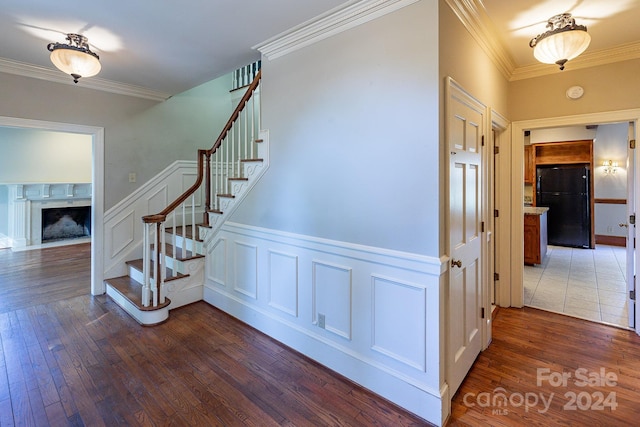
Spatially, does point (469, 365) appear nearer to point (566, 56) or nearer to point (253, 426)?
point (253, 426)

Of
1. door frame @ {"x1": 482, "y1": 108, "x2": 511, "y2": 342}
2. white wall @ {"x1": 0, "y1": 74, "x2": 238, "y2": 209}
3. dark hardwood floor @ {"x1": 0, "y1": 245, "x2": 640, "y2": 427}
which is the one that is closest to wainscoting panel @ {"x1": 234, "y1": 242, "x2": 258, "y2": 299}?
dark hardwood floor @ {"x1": 0, "y1": 245, "x2": 640, "y2": 427}

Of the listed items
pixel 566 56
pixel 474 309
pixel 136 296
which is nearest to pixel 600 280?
pixel 474 309

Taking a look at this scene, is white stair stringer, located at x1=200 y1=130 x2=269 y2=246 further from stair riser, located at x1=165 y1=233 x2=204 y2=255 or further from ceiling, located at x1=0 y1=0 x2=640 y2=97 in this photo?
ceiling, located at x1=0 y1=0 x2=640 y2=97

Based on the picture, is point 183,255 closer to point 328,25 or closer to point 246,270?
point 246,270

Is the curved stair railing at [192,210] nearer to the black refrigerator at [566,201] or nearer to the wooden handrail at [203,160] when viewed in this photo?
the wooden handrail at [203,160]

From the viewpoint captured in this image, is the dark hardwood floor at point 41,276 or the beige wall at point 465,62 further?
the dark hardwood floor at point 41,276

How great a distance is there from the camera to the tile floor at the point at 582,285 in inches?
130

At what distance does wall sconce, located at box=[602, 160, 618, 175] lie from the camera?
21.2ft

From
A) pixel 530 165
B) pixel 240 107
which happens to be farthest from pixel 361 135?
pixel 530 165

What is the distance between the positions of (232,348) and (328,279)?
1073 mm

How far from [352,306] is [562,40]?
2350 mm

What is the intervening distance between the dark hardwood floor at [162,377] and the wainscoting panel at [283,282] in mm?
346

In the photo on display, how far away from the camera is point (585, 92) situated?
2.89 metres

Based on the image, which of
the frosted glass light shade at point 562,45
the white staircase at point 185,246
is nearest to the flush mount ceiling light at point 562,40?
the frosted glass light shade at point 562,45
